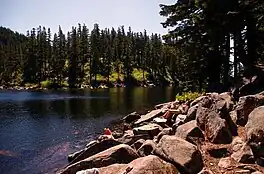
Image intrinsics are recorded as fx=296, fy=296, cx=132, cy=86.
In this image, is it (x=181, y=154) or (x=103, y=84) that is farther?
(x=103, y=84)

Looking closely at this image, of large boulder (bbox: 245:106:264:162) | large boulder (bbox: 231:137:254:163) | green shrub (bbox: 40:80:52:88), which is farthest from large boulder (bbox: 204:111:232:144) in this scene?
green shrub (bbox: 40:80:52:88)

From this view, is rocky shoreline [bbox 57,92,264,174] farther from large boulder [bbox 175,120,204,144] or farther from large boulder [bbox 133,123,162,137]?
large boulder [bbox 133,123,162,137]

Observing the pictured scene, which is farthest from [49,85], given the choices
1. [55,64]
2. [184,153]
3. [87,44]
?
[184,153]

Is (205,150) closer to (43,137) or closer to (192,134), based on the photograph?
(192,134)

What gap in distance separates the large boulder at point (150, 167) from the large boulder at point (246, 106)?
6.18m

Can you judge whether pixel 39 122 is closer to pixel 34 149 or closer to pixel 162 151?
pixel 34 149

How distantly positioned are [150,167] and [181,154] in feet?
5.59

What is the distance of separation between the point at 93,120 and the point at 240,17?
23.9 m

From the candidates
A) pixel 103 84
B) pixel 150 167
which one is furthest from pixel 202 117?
pixel 103 84

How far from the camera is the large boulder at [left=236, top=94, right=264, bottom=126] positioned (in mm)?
15672

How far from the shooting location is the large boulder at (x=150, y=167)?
1100 centimetres

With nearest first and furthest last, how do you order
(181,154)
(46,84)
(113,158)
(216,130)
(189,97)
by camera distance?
(181,154) → (113,158) → (216,130) → (189,97) → (46,84)

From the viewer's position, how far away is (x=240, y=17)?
25828 millimetres

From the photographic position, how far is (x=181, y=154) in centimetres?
1217
